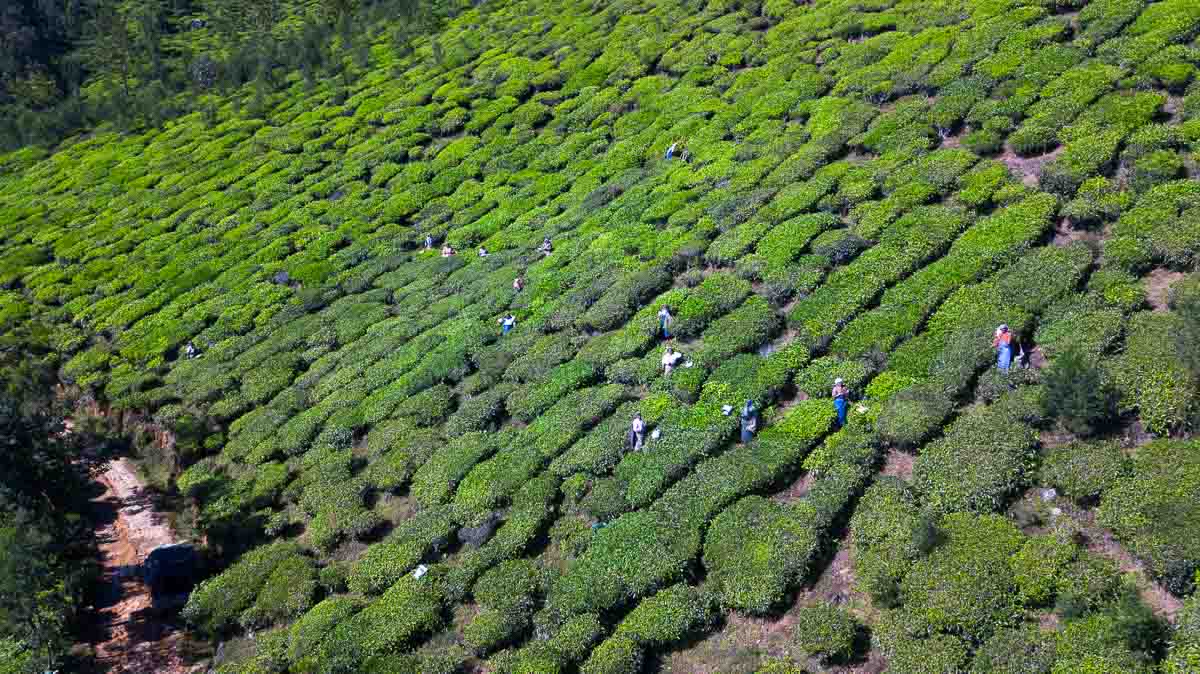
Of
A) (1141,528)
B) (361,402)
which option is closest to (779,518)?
(1141,528)

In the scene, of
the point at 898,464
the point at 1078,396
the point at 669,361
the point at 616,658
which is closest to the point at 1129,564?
the point at 1078,396

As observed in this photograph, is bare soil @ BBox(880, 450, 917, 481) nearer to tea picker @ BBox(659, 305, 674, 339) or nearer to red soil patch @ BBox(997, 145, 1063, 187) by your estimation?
tea picker @ BBox(659, 305, 674, 339)

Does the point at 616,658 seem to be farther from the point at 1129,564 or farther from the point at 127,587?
the point at 127,587

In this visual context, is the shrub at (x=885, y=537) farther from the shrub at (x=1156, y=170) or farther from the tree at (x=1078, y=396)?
the shrub at (x=1156, y=170)

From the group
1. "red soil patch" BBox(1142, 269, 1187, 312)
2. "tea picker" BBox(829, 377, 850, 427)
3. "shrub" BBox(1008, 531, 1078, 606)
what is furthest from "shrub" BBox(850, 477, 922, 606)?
"red soil patch" BBox(1142, 269, 1187, 312)

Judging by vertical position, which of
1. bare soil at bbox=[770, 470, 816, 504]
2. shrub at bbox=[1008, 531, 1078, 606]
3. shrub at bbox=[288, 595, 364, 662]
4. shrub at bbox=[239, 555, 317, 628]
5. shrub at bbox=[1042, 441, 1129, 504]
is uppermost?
shrub at bbox=[1042, 441, 1129, 504]

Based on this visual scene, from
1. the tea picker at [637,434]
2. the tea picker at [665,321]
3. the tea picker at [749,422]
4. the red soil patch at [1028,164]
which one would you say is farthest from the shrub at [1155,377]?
the tea picker at [665,321]
